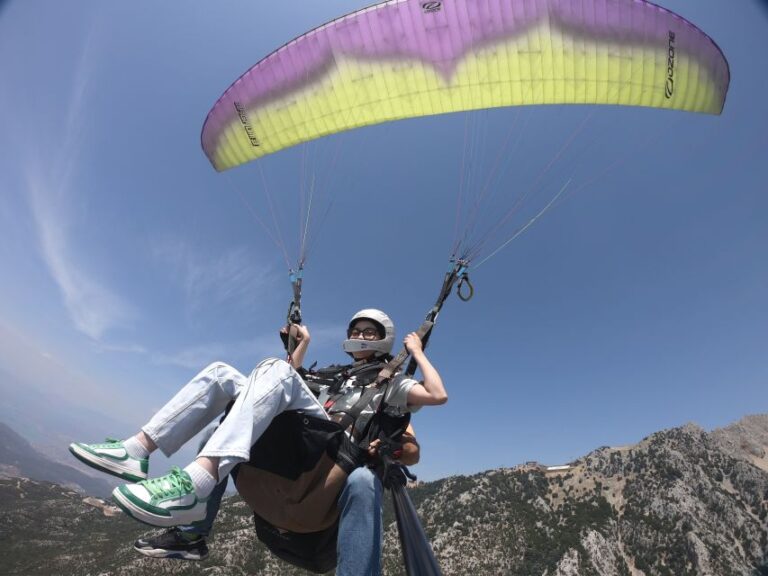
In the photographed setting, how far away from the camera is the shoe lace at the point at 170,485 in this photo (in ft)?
7.64

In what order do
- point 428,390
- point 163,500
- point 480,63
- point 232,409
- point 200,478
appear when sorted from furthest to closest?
1. point 480,63
2. point 428,390
3. point 232,409
4. point 200,478
5. point 163,500

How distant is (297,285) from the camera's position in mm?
5512

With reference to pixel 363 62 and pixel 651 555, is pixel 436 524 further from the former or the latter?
pixel 363 62

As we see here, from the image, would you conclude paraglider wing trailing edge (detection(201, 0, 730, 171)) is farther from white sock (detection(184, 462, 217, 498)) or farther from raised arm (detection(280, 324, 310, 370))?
white sock (detection(184, 462, 217, 498))

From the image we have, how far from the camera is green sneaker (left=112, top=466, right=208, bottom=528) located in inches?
88.5

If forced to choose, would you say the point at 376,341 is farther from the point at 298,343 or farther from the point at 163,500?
the point at 163,500

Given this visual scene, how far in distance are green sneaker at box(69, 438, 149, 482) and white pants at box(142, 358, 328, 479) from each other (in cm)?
18

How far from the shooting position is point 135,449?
2932 mm

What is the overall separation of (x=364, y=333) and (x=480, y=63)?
17.8ft

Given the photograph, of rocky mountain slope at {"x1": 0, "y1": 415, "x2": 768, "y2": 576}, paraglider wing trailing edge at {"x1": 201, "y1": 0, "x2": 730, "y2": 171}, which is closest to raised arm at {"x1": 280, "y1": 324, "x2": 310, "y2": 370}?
paraglider wing trailing edge at {"x1": 201, "y1": 0, "x2": 730, "y2": 171}

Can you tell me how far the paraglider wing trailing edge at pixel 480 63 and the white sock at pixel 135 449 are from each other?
259 inches

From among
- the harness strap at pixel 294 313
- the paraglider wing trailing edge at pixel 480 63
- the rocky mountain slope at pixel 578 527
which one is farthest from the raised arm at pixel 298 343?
the rocky mountain slope at pixel 578 527

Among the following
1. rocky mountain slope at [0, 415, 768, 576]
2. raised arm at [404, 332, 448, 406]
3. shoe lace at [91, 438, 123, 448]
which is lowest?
shoe lace at [91, 438, 123, 448]

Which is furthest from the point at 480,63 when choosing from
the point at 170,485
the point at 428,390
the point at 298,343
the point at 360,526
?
the point at 170,485
